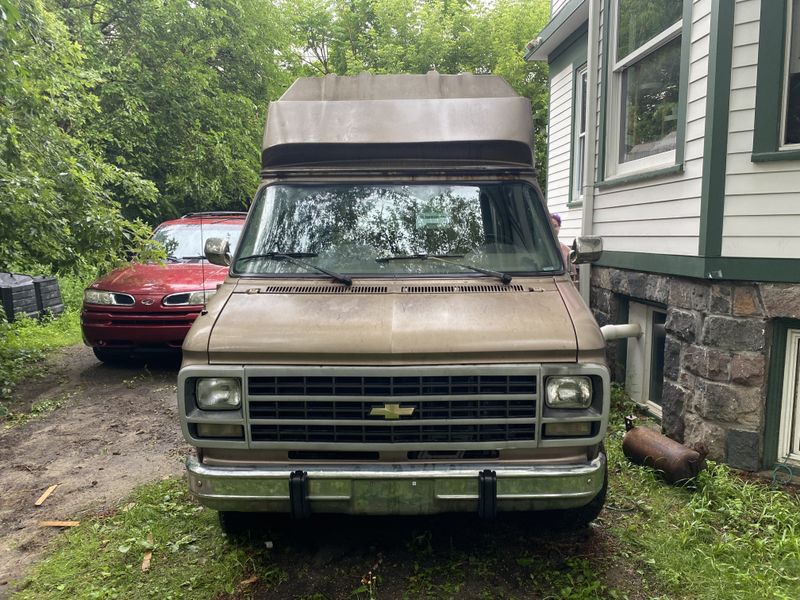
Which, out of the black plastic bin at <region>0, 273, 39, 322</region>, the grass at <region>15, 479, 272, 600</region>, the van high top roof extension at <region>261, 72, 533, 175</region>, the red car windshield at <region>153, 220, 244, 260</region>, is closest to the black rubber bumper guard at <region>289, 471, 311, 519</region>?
the grass at <region>15, 479, 272, 600</region>

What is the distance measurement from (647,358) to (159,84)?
1185 cm

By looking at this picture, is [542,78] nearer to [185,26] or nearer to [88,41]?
[185,26]

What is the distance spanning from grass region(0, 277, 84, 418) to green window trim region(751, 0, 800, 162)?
6.68m

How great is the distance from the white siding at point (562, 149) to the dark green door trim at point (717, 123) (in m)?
4.14

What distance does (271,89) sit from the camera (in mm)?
17125

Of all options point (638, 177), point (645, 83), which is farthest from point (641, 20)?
point (638, 177)

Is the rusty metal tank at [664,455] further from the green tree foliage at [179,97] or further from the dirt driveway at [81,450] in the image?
the green tree foliage at [179,97]

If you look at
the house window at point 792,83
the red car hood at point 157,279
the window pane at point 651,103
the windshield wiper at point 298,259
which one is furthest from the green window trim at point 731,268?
the red car hood at point 157,279

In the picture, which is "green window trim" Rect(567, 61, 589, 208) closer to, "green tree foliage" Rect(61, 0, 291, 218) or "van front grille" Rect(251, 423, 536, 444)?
"van front grille" Rect(251, 423, 536, 444)

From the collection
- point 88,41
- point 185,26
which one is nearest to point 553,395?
point 88,41

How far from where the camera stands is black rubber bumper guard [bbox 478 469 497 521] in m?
2.77

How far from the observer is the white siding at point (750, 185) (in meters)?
4.00

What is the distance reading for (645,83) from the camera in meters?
5.82

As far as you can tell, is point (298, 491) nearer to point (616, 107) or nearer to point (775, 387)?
point (775, 387)
